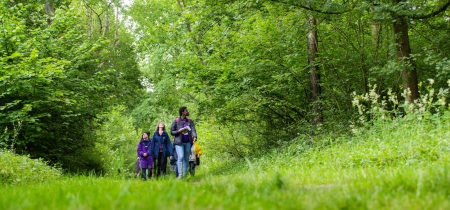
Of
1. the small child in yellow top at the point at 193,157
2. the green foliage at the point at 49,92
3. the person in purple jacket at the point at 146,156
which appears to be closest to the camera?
the green foliage at the point at 49,92

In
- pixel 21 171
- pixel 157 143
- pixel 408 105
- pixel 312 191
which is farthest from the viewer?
pixel 157 143

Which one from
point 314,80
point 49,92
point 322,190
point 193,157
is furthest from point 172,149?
point 322,190

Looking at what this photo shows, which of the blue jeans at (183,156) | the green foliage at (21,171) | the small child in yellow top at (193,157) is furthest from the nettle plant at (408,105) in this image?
the green foliage at (21,171)

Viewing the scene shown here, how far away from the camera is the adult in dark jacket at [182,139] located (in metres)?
8.17

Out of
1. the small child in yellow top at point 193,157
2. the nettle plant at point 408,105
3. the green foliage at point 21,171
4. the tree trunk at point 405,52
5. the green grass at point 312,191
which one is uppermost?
the tree trunk at point 405,52

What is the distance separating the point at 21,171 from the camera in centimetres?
754

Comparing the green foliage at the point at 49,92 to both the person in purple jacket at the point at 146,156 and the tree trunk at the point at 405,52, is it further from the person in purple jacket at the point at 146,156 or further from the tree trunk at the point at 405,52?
the tree trunk at the point at 405,52

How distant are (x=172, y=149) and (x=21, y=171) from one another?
3881 millimetres

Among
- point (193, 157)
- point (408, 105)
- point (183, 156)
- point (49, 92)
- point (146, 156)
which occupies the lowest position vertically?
point (193, 157)

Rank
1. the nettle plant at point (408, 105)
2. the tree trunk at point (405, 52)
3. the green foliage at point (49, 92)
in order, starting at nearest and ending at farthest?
the nettle plant at point (408, 105), the tree trunk at point (405, 52), the green foliage at point (49, 92)

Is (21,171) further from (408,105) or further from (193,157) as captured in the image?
(408,105)

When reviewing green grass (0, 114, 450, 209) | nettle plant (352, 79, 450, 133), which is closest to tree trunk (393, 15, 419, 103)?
nettle plant (352, 79, 450, 133)

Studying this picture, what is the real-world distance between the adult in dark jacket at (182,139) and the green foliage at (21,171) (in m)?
3.26

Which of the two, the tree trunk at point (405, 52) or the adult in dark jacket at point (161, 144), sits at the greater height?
the tree trunk at point (405, 52)
